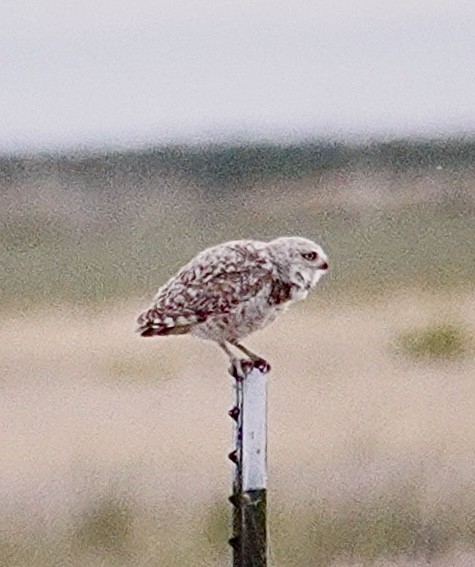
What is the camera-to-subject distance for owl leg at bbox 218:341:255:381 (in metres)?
2.17

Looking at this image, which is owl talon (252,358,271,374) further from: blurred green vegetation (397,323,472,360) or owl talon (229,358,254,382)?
blurred green vegetation (397,323,472,360)

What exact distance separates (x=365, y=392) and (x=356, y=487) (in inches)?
6.1

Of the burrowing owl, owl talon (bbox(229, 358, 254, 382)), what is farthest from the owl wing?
owl talon (bbox(229, 358, 254, 382))

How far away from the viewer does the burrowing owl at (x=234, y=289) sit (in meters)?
2.10

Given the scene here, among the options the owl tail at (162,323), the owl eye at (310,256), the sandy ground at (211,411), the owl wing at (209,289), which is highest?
the owl eye at (310,256)

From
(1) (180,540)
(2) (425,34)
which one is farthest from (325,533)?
(2) (425,34)

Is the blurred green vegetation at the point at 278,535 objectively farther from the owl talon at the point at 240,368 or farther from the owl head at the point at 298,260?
the owl head at the point at 298,260

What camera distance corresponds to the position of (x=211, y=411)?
221 cm

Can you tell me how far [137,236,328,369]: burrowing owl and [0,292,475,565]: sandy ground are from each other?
0.06m

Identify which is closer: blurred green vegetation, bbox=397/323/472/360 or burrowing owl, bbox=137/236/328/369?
burrowing owl, bbox=137/236/328/369

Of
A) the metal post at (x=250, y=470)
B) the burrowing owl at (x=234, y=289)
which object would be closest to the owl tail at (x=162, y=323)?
the burrowing owl at (x=234, y=289)

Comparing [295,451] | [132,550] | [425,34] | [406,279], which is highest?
[425,34]

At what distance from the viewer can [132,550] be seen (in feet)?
7.29

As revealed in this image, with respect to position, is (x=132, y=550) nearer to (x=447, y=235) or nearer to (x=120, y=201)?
(x=120, y=201)
